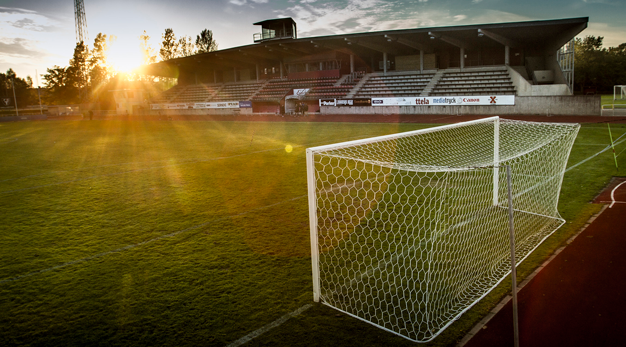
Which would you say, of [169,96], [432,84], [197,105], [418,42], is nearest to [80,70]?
[169,96]

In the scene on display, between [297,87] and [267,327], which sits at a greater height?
[297,87]

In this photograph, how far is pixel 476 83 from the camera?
3059 cm

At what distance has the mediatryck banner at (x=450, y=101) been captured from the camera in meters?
26.7

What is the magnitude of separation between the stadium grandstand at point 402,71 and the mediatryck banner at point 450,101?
7cm

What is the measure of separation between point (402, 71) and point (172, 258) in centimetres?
3538

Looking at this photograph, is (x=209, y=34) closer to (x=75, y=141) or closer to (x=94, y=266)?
(x=75, y=141)

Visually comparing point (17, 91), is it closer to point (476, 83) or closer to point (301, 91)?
point (301, 91)

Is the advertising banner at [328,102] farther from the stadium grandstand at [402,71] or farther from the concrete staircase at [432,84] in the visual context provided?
the concrete staircase at [432,84]

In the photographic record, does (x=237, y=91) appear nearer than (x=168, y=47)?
Yes

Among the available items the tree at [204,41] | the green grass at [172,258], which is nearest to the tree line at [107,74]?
the tree at [204,41]

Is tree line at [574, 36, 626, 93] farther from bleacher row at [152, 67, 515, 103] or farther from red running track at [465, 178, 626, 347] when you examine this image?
red running track at [465, 178, 626, 347]

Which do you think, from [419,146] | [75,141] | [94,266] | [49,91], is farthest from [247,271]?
[49,91]

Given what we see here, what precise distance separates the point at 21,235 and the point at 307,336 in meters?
5.48

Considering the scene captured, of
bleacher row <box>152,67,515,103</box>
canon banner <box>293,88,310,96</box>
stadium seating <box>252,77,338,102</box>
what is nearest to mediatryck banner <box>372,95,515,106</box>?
bleacher row <box>152,67,515,103</box>
